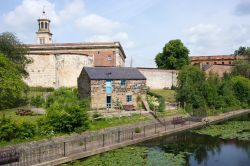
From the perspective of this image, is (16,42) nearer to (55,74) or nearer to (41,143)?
(55,74)

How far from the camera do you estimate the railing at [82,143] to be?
18.6 meters

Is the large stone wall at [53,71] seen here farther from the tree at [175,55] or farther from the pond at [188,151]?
the tree at [175,55]

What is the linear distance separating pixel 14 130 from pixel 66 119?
4.18 meters

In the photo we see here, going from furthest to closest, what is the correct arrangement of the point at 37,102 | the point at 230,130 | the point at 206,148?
the point at 37,102 → the point at 230,130 → the point at 206,148

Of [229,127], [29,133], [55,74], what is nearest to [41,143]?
[29,133]

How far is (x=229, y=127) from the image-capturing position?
33.1 m

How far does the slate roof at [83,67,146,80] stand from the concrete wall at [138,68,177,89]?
54.0 feet

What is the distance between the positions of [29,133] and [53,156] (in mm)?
3605

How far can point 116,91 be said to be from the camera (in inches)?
1420

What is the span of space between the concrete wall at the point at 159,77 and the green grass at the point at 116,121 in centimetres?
2365

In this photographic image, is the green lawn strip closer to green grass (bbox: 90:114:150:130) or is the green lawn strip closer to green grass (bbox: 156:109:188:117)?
green grass (bbox: 156:109:188:117)

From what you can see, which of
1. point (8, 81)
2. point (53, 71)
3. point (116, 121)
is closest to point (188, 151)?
point (116, 121)

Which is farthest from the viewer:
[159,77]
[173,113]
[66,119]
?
[159,77]

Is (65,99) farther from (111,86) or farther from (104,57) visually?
(104,57)
